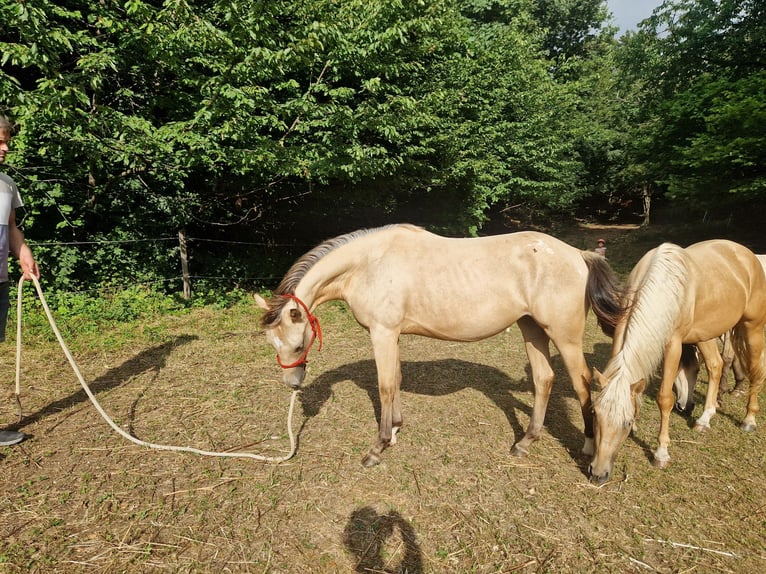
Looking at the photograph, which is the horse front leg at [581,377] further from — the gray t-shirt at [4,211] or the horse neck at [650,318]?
the gray t-shirt at [4,211]

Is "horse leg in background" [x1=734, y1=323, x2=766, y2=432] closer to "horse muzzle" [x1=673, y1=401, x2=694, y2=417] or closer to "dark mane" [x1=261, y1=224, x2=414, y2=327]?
"horse muzzle" [x1=673, y1=401, x2=694, y2=417]

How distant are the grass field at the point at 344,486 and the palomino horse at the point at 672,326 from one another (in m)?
0.40

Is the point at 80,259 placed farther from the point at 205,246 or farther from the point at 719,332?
the point at 719,332

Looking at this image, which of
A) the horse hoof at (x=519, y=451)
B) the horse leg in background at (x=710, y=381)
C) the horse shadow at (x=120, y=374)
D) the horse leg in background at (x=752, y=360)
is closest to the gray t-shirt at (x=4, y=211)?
the horse shadow at (x=120, y=374)

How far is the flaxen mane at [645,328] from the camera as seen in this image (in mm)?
2781

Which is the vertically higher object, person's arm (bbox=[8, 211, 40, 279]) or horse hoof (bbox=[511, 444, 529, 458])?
person's arm (bbox=[8, 211, 40, 279])

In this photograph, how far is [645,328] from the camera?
2.94 meters

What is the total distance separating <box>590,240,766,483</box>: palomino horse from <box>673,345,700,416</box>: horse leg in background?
24cm

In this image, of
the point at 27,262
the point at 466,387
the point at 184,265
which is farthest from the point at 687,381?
the point at 184,265

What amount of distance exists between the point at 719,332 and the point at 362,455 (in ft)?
11.5

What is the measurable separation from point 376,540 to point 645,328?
8.11 ft

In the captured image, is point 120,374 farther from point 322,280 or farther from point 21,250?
point 322,280

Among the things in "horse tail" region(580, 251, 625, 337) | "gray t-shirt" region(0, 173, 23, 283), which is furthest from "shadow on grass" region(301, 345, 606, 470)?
"gray t-shirt" region(0, 173, 23, 283)

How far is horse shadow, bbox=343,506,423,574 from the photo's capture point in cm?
226
